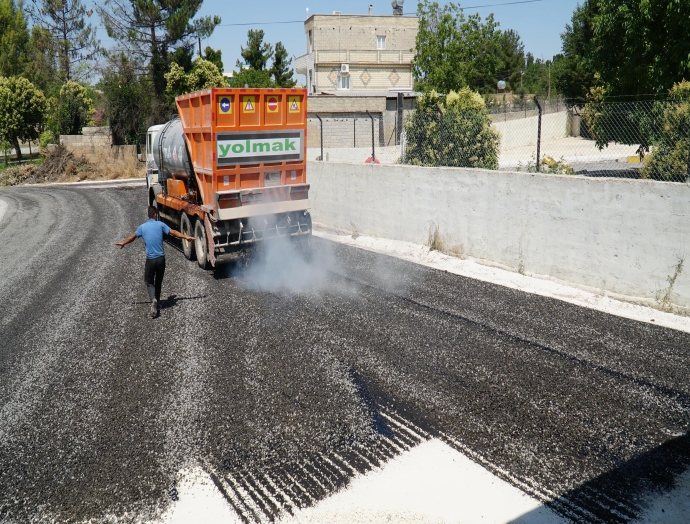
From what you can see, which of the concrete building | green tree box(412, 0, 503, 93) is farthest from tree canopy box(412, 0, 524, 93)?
the concrete building

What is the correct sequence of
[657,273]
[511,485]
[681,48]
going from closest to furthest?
[511,485] < [657,273] < [681,48]

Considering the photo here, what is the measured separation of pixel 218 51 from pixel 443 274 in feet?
127

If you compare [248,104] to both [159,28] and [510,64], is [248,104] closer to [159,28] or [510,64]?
[159,28]

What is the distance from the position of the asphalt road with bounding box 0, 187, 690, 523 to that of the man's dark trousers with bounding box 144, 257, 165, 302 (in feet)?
1.18

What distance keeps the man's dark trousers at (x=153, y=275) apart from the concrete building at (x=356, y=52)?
53.0 m

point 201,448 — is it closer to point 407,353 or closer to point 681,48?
point 407,353

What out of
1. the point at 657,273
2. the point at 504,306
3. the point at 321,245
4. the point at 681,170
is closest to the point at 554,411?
the point at 504,306

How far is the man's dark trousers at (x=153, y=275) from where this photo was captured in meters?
8.88

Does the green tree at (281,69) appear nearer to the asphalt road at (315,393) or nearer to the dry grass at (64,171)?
the dry grass at (64,171)

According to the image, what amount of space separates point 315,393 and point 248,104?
21.5 feet

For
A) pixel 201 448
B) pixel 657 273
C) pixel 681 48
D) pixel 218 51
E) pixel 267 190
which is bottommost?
pixel 201 448

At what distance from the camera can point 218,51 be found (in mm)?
43969

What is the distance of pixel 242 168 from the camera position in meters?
11.0

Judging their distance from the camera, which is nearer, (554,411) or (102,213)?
(554,411)
